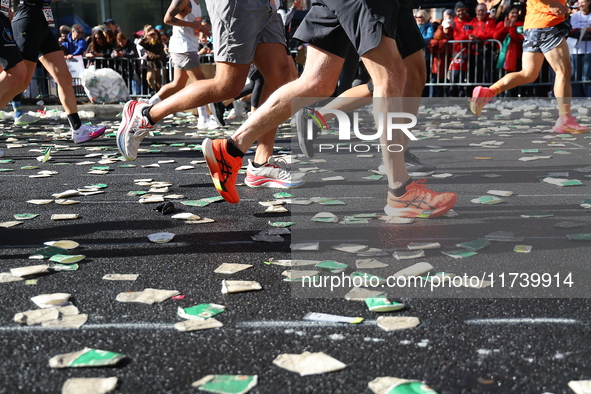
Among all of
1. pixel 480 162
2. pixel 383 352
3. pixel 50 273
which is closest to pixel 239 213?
pixel 50 273

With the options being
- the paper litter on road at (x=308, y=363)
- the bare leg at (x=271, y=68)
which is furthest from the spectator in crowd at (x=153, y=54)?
the paper litter on road at (x=308, y=363)

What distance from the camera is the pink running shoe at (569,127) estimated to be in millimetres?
7468

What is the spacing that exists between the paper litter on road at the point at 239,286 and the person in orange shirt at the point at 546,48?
5.47 metres

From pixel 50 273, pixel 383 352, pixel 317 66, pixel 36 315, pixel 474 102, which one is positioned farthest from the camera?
pixel 474 102

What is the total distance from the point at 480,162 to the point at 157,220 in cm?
311

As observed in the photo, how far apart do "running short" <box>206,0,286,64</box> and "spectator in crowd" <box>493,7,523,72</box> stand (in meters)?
9.41

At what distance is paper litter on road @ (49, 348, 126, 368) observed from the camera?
1879 mm

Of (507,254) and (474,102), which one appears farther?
(474,102)

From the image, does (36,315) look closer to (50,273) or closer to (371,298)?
(50,273)

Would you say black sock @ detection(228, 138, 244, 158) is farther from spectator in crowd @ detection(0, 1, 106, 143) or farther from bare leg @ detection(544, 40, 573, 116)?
bare leg @ detection(544, 40, 573, 116)

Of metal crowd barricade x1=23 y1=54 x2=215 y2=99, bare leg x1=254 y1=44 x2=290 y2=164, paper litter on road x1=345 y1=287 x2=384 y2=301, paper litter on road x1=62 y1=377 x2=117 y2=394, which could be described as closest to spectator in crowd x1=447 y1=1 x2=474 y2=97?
metal crowd barricade x1=23 y1=54 x2=215 y2=99

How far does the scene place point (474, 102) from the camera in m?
7.50

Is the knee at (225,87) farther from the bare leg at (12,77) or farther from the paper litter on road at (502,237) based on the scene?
the bare leg at (12,77)

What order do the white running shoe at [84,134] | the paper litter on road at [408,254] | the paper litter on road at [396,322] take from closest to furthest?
the paper litter on road at [396,322]
the paper litter on road at [408,254]
the white running shoe at [84,134]
